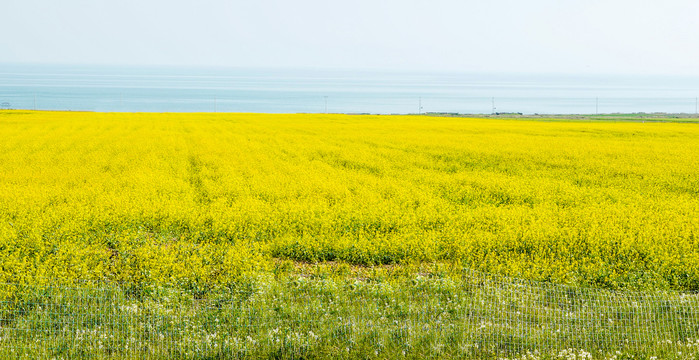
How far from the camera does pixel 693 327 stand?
8.88m

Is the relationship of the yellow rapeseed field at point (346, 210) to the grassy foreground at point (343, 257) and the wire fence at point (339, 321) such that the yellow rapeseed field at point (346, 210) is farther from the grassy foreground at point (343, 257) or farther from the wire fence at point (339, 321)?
the wire fence at point (339, 321)

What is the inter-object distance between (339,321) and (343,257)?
4569 millimetres

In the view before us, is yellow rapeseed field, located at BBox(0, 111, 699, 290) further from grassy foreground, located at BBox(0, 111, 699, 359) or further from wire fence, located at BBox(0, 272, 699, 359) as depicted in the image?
wire fence, located at BBox(0, 272, 699, 359)

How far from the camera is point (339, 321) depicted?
29.3 ft

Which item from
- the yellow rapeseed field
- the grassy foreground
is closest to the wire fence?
the grassy foreground

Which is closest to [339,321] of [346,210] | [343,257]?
[343,257]

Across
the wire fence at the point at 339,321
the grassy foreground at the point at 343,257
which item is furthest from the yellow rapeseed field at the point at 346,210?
the wire fence at the point at 339,321

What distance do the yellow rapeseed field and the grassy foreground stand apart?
83 mm

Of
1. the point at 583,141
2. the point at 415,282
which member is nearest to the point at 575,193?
the point at 415,282

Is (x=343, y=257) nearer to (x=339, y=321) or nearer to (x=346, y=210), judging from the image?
(x=346, y=210)

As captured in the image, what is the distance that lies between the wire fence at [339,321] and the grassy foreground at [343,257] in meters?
0.03

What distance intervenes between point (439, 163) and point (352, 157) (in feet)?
15.4

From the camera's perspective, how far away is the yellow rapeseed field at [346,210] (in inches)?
501

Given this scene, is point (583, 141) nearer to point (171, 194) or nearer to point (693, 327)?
point (171, 194)
